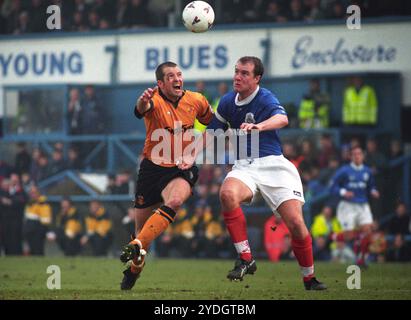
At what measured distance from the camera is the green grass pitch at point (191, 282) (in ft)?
37.4

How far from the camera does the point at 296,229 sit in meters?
11.6

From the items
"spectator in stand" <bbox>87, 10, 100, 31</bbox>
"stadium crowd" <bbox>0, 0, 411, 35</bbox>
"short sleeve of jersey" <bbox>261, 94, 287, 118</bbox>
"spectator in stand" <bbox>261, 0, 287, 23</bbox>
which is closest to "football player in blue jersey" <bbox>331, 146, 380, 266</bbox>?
"stadium crowd" <bbox>0, 0, 411, 35</bbox>

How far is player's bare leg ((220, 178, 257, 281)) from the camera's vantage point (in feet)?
37.6

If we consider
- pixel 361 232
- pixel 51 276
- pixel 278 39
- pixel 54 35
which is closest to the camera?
pixel 51 276

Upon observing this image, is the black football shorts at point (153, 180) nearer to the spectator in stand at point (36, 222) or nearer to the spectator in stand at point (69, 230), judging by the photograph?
the spectator in stand at point (69, 230)

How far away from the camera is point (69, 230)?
24.5 meters

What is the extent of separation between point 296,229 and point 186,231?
12075 millimetres

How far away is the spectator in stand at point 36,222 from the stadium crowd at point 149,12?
4.86m

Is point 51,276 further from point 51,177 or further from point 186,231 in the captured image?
point 51,177

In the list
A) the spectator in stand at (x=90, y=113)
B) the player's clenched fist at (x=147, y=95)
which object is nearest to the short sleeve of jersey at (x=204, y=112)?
the player's clenched fist at (x=147, y=95)

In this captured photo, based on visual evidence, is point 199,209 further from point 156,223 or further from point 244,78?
point 156,223

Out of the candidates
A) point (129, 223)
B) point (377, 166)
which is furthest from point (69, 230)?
point (377, 166)

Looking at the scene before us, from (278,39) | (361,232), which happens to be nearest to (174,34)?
(278,39)

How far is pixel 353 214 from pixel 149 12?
31.7ft
